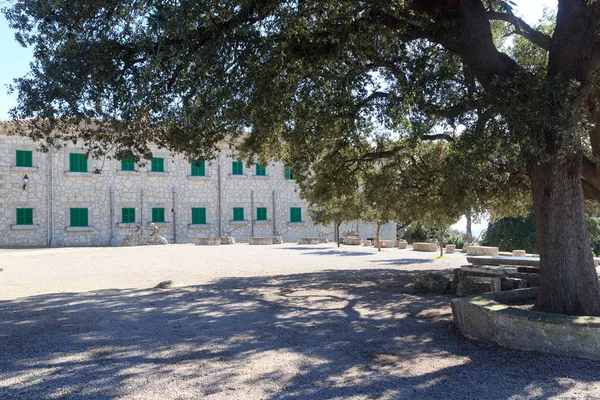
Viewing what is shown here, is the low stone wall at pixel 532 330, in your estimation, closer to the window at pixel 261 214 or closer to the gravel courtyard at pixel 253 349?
the gravel courtyard at pixel 253 349

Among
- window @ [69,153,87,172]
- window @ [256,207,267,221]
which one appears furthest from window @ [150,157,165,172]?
window @ [256,207,267,221]

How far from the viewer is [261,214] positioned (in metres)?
32.0

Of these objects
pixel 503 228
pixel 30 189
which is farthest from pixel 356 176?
pixel 30 189

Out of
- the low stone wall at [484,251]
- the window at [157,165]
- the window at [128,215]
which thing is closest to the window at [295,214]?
the window at [157,165]

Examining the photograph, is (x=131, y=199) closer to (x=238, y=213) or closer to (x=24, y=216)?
(x=24, y=216)

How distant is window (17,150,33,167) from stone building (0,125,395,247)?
46mm

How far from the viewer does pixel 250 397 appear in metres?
3.92

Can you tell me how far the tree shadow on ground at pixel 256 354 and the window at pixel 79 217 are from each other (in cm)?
1972

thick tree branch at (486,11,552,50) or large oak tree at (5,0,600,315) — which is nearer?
large oak tree at (5,0,600,315)

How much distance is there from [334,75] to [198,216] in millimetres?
23716

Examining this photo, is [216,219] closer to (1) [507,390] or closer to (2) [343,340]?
(2) [343,340]

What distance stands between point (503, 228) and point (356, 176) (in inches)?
719

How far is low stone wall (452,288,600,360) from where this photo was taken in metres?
5.00

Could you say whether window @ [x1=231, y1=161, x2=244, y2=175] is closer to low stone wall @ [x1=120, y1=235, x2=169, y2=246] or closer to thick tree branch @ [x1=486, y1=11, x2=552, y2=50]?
low stone wall @ [x1=120, y1=235, x2=169, y2=246]
